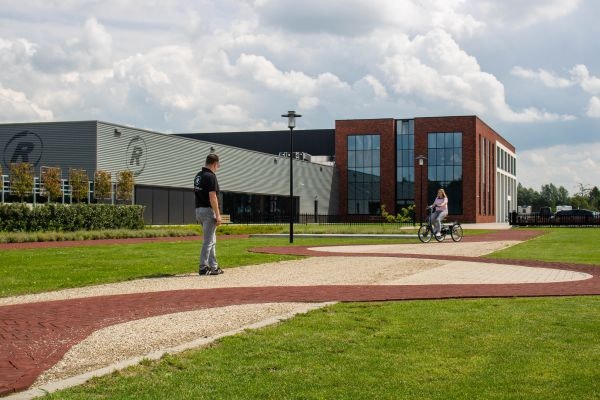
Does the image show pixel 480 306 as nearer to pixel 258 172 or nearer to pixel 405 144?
pixel 258 172

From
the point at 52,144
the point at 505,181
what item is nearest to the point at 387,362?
the point at 52,144

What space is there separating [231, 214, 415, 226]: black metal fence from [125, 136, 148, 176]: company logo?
16002mm

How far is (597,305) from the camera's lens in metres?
8.86

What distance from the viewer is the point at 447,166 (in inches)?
→ 2955

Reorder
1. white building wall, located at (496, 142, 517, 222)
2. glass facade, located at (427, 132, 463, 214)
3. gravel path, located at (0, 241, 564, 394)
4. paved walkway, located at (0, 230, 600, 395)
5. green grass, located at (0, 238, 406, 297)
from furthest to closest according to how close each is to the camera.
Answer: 1. white building wall, located at (496, 142, 517, 222)
2. glass facade, located at (427, 132, 463, 214)
3. green grass, located at (0, 238, 406, 297)
4. gravel path, located at (0, 241, 564, 394)
5. paved walkway, located at (0, 230, 600, 395)

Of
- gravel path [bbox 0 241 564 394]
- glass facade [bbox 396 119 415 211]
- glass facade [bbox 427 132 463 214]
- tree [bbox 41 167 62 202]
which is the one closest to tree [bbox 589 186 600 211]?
glass facade [bbox 427 132 463 214]

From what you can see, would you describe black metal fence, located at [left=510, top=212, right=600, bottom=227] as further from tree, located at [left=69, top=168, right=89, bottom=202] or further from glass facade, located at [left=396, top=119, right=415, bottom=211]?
tree, located at [left=69, top=168, right=89, bottom=202]

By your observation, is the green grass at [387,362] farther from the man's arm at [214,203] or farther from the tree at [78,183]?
the tree at [78,183]

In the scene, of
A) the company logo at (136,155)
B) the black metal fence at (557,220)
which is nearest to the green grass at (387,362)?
the company logo at (136,155)

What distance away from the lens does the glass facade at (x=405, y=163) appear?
252ft

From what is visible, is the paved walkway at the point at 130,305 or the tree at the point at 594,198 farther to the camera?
the tree at the point at 594,198

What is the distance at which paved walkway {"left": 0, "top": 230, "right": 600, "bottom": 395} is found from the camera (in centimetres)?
611

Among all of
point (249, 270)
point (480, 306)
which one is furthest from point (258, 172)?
point (480, 306)

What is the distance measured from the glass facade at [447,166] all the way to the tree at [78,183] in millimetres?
42680
